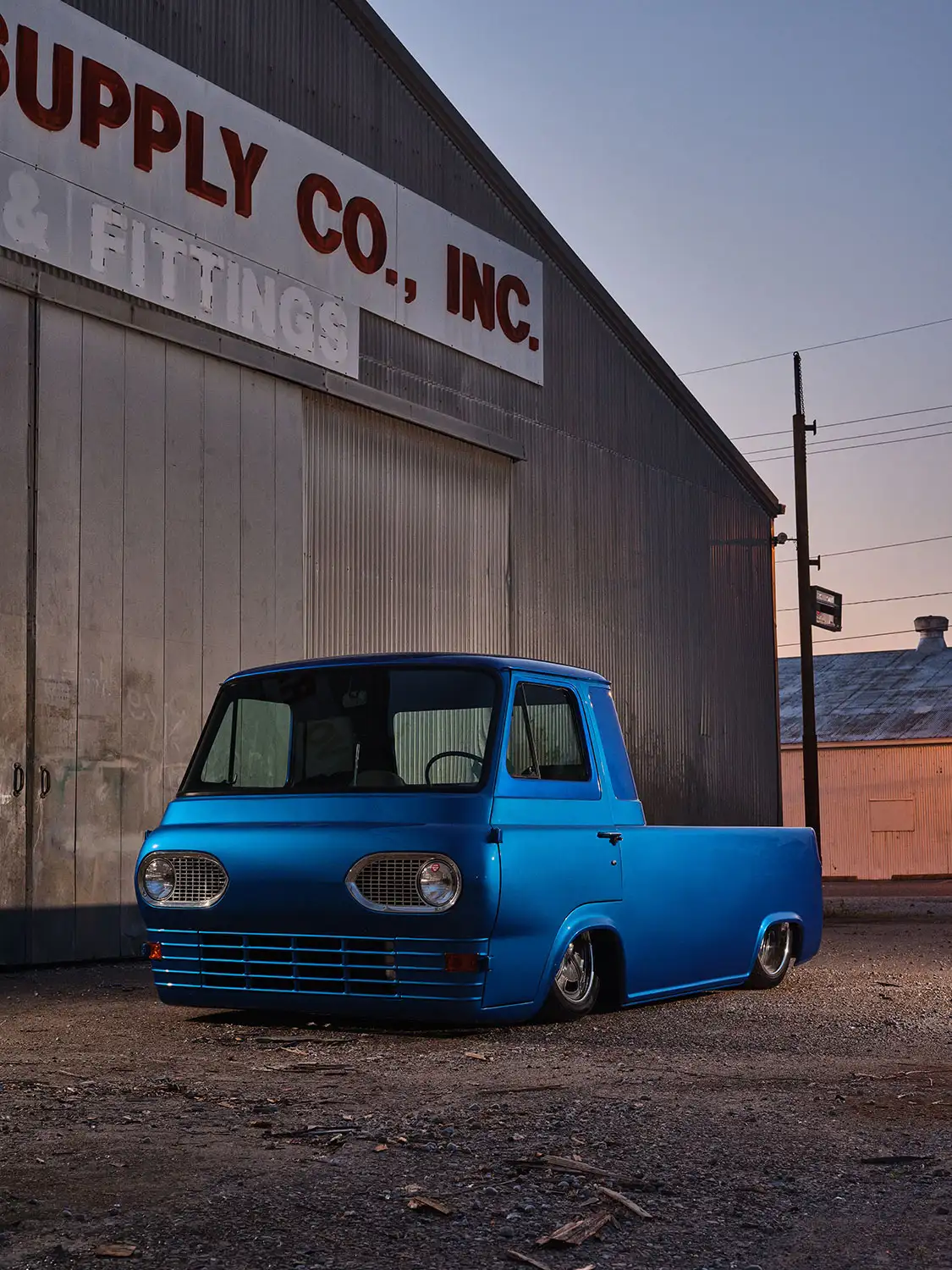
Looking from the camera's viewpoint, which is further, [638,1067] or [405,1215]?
[638,1067]

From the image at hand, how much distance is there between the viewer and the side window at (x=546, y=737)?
26.1 ft

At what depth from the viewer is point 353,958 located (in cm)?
754

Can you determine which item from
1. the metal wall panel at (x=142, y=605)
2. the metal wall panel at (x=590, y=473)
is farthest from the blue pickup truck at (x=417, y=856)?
the metal wall panel at (x=590, y=473)

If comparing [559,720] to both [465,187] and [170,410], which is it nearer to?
[170,410]

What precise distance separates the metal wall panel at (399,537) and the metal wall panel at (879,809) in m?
27.2

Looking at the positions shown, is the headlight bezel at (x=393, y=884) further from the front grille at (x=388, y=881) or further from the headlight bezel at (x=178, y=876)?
the headlight bezel at (x=178, y=876)

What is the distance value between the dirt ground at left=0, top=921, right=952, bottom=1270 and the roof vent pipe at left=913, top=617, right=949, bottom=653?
46495 millimetres

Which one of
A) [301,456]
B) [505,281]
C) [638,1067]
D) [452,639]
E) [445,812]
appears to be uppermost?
[505,281]

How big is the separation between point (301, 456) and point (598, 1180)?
11.9 m

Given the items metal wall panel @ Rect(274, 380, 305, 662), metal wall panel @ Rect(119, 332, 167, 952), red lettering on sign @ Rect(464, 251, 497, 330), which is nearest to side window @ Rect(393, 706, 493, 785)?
metal wall panel @ Rect(119, 332, 167, 952)

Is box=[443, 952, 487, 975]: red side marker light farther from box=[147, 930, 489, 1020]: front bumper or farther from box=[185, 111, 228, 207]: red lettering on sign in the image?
box=[185, 111, 228, 207]: red lettering on sign

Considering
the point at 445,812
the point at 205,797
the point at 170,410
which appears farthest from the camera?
the point at 170,410

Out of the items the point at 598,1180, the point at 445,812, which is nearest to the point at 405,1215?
the point at 598,1180

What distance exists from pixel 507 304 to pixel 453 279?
1.18 meters
